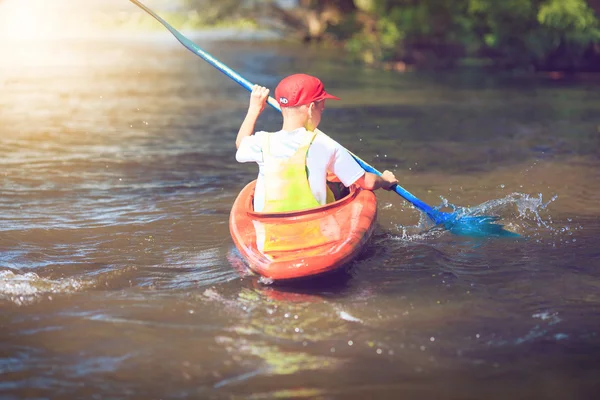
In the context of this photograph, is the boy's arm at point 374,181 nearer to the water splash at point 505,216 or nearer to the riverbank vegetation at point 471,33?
the water splash at point 505,216

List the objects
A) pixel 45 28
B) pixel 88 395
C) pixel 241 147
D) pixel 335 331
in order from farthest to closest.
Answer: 1. pixel 45 28
2. pixel 241 147
3. pixel 335 331
4. pixel 88 395

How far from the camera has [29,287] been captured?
513 cm

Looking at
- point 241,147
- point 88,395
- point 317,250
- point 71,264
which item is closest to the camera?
point 88,395

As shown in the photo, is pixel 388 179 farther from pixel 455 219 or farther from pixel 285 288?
pixel 285 288

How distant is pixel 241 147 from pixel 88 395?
6.87ft

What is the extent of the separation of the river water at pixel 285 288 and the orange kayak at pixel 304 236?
0.17 m

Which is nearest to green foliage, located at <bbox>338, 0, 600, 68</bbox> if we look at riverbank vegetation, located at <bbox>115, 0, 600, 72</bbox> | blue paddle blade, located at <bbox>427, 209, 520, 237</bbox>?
riverbank vegetation, located at <bbox>115, 0, 600, 72</bbox>

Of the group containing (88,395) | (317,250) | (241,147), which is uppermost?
(241,147)

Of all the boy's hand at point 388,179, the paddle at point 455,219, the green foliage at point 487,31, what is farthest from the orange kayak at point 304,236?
the green foliage at point 487,31

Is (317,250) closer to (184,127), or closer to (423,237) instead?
(423,237)

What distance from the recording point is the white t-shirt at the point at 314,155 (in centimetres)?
532

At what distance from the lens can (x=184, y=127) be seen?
12.4 m

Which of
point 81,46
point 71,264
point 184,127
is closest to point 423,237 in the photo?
point 71,264

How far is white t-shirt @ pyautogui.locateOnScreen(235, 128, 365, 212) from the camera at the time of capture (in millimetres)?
5324
